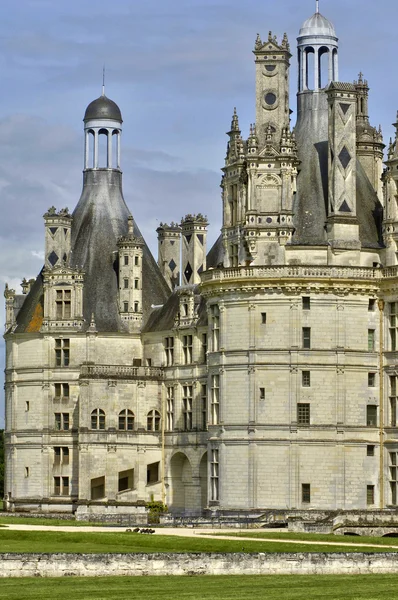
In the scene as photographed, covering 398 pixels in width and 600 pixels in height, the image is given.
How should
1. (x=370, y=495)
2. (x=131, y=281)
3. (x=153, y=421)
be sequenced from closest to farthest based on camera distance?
(x=370, y=495)
(x=153, y=421)
(x=131, y=281)

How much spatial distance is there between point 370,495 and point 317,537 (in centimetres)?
1365

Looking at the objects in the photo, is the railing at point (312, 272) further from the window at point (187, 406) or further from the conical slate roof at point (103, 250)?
the conical slate roof at point (103, 250)

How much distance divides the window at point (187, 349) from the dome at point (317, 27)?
16011mm

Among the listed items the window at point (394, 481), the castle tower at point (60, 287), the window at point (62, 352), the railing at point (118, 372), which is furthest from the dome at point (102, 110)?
the window at point (394, 481)

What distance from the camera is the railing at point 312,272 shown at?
256 ft

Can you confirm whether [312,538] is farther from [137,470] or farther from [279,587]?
[137,470]

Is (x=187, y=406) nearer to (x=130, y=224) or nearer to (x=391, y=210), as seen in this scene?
(x=130, y=224)

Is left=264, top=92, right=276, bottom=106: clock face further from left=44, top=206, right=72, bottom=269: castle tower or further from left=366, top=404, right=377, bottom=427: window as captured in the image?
left=44, top=206, right=72, bottom=269: castle tower

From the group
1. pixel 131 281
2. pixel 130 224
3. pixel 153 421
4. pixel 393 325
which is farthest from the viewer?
pixel 130 224

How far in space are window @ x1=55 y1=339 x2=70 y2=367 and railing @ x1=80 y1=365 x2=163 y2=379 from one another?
2.47 m

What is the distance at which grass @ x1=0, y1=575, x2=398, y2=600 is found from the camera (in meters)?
45.1

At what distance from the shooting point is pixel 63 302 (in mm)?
94875

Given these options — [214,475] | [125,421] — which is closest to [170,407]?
[125,421]

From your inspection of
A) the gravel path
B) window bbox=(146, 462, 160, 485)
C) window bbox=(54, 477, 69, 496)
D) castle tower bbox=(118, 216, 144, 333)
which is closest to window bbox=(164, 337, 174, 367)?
castle tower bbox=(118, 216, 144, 333)
